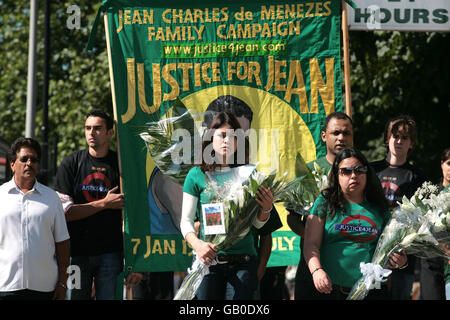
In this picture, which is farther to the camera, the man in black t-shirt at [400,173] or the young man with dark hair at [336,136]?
the man in black t-shirt at [400,173]

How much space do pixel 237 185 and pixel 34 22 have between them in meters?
7.58

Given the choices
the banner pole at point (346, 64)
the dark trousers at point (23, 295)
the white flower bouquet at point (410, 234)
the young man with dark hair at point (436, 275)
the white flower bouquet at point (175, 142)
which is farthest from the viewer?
the banner pole at point (346, 64)

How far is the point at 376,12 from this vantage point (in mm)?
6504

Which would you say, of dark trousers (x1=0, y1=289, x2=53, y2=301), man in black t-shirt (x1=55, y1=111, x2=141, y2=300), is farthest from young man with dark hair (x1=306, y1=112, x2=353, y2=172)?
dark trousers (x1=0, y1=289, x2=53, y2=301)

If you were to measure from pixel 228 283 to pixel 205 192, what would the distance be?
60 centimetres

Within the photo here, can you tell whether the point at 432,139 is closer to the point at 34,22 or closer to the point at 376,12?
the point at 376,12

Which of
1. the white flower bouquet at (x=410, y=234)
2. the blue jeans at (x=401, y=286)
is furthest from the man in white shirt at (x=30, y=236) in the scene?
the blue jeans at (x=401, y=286)

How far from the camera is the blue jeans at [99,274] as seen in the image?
5.55 meters

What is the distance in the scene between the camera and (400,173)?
5.61 m

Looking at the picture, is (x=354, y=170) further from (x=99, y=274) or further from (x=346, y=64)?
(x=99, y=274)

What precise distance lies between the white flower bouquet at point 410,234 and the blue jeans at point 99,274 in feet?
6.57

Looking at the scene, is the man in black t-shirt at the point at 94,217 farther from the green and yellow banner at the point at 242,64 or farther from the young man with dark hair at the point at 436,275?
the young man with dark hair at the point at 436,275

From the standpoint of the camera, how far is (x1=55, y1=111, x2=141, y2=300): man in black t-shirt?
5547 millimetres

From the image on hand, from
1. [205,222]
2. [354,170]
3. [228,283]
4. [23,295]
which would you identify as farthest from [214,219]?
[23,295]
